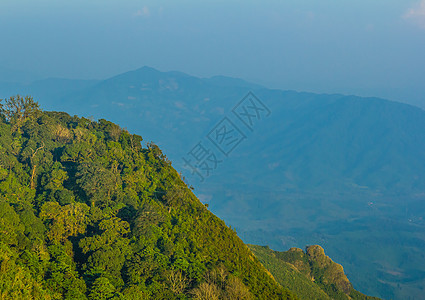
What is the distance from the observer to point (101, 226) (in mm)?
34312

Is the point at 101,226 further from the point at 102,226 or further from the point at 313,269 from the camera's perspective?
the point at 313,269

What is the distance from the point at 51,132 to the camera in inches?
1953

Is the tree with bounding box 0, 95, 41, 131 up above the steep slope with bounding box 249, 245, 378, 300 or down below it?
below

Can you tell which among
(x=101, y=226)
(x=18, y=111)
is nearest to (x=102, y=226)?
(x=101, y=226)

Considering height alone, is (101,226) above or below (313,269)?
below

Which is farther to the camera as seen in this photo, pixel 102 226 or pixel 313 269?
pixel 313 269

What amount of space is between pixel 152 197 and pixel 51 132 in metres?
14.9

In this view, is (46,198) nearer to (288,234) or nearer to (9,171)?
(9,171)

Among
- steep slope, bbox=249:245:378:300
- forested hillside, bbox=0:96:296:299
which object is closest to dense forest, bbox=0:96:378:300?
forested hillside, bbox=0:96:296:299

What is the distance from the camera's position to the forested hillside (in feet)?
88.3

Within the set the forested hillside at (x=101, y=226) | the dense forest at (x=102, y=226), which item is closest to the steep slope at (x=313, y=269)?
the dense forest at (x=102, y=226)

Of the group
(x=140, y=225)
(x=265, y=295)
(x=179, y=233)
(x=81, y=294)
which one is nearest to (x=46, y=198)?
(x=140, y=225)

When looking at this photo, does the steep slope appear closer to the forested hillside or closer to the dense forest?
the dense forest

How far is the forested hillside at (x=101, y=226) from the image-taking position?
26.9 meters
